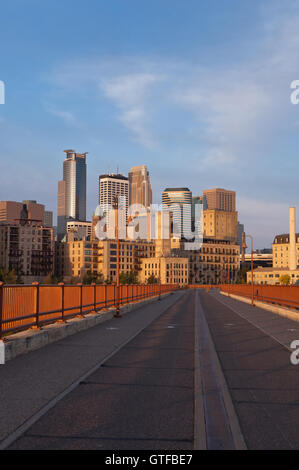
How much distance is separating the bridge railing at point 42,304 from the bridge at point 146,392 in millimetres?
75

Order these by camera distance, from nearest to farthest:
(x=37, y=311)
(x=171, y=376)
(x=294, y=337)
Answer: (x=171, y=376) < (x=37, y=311) < (x=294, y=337)

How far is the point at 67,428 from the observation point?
695 centimetres

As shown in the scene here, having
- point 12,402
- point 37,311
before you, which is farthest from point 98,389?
point 37,311

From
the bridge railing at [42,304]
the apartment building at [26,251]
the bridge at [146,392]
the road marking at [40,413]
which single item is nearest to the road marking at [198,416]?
the bridge at [146,392]

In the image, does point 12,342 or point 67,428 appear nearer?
point 67,428

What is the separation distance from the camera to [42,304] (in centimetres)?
1688

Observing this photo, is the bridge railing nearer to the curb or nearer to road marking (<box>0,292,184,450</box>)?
the curb

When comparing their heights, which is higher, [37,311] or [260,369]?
[37,311]

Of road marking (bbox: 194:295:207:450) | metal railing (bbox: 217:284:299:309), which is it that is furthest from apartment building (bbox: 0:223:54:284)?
road marking (bbox: 194:295:207:450)

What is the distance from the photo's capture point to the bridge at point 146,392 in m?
6.58

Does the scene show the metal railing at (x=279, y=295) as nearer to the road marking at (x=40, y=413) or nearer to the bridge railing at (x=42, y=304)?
the bridge railing at (x=42, y=304)

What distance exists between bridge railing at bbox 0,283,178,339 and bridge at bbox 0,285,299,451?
0.07 metres
